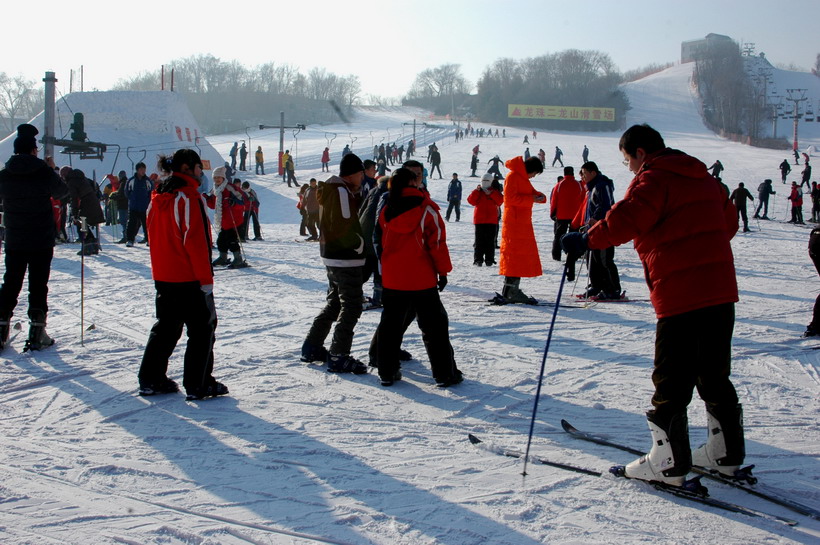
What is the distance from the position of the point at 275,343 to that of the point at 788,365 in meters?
4.11

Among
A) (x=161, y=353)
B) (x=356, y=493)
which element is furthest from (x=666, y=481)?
(x=161, y=353)

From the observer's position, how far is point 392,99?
11412 centimetres

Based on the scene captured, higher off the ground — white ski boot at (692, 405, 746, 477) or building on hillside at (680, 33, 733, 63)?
building on hillside at (680, 33, 733, 63)

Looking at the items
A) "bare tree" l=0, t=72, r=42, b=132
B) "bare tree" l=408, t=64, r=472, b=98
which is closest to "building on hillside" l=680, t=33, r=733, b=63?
"bare tree" l=408, t=64, r=472, b=98

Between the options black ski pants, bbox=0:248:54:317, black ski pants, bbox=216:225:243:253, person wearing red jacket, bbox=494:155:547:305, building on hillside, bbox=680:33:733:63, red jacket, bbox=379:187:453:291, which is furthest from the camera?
building on hillside, bbox=680:33:733:63

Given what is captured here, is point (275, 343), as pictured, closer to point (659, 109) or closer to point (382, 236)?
point (382, 236)

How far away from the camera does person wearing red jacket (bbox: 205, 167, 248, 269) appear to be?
36.0 feet

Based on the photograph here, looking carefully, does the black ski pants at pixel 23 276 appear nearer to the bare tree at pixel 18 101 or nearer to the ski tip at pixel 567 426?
the ski tip at pixel 567 426

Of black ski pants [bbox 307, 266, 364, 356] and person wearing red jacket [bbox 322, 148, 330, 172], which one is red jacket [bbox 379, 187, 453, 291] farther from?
person wearing red jacket [bbox 322, 148, 330, 172]

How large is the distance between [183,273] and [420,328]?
157cm

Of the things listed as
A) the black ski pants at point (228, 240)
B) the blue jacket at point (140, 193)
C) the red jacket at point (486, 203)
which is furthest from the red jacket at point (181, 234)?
the blue jacket at point (140, 193)

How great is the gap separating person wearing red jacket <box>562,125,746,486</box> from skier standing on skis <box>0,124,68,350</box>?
4.44m

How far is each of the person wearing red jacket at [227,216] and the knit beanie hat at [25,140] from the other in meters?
5.17

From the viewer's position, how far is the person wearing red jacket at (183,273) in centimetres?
442
